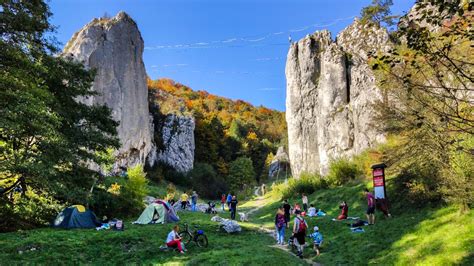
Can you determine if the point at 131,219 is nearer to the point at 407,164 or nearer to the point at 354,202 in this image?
the point at 354,202

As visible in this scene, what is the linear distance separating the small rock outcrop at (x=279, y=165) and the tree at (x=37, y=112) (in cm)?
4985

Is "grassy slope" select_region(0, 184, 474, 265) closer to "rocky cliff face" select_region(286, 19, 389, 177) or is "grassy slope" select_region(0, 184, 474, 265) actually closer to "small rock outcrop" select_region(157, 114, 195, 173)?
"rocky cliff face" select_region(286, 19, 389, 177)

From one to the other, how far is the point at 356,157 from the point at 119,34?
113 ft

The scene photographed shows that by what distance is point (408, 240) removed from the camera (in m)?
11.8

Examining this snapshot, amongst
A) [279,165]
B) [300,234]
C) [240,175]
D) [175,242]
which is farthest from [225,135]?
[300,234]

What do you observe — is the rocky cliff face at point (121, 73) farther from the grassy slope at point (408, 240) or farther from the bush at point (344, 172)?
the grassy slope at point (408, 240)

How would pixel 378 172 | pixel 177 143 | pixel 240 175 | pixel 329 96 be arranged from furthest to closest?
pixel 240 175 < pixel 177 143 < pixel 329 96 < pixel 378 172

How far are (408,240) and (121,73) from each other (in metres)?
41.8

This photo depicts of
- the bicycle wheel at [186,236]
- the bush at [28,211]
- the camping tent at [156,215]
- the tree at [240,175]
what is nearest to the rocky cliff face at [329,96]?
the tree at [240,175]

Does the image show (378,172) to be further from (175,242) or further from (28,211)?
(28,211)

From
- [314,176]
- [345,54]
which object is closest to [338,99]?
[345,54]

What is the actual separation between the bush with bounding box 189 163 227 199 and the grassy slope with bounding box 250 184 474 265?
37.6m

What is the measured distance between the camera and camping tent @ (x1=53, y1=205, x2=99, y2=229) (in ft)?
58.6

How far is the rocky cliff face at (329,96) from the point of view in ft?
115
